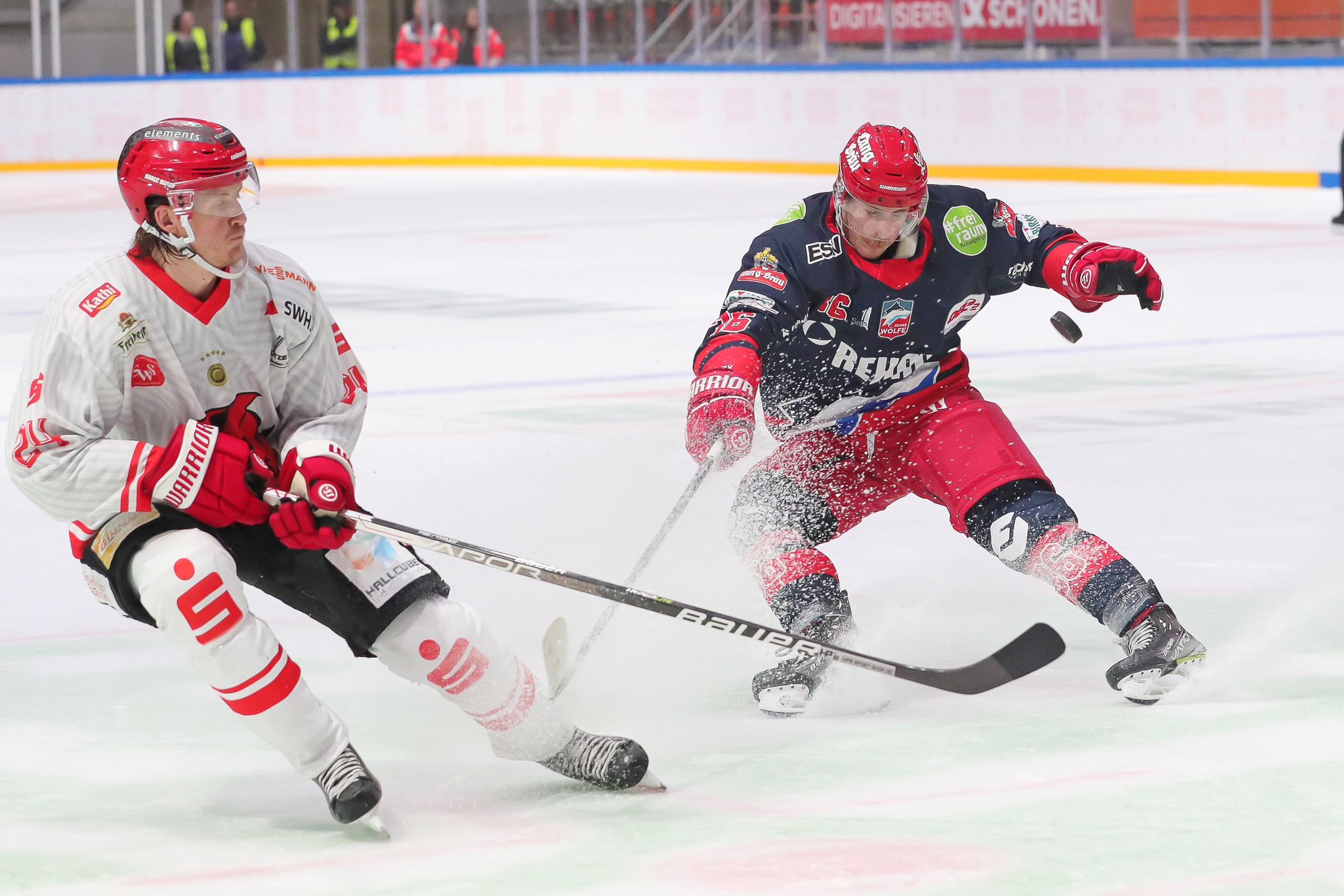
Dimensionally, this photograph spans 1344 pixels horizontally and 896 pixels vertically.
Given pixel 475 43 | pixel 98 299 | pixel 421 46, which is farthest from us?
pixel 421 46

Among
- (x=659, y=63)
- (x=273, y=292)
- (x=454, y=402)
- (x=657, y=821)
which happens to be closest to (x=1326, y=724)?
(x=657, y=821)

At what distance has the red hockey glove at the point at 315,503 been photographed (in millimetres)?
2680

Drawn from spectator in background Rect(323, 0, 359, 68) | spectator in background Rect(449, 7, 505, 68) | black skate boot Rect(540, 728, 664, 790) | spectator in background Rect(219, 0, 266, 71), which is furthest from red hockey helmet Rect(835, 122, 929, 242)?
spectator in background Rect(219, 0, 266, 71)

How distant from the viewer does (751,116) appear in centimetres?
1817

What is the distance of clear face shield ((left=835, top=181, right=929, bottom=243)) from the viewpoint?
3.56 metres

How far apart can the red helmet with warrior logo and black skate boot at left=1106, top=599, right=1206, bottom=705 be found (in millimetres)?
1565

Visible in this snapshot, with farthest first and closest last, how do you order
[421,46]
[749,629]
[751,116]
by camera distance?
[421,46] < [751,116] < [749,629]

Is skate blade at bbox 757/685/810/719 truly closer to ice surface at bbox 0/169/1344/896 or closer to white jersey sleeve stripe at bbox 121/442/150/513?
ice surface at bbox 0/169/1344/896

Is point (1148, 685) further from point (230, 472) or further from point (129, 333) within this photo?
point (129, 333)

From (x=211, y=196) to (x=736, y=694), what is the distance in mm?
1291

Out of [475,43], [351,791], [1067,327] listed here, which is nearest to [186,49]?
[475,43]

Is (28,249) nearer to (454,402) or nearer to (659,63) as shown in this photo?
(454,402)

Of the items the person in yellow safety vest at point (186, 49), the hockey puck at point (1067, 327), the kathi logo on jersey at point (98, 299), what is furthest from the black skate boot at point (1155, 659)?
the person in yellow safety vest at point (186, 49)

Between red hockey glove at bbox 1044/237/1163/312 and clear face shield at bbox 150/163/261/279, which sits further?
red hockey glove at bbox 1044/237/1163/312
